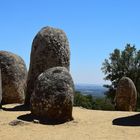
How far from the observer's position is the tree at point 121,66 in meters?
42.8

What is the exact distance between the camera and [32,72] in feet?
62.2

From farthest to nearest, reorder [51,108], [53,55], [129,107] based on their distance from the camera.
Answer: [129,107]
[53,55]
[51,108]

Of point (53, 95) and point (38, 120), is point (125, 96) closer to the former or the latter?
point (53, 95)

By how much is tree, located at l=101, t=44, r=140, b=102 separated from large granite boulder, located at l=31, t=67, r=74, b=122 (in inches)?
1103

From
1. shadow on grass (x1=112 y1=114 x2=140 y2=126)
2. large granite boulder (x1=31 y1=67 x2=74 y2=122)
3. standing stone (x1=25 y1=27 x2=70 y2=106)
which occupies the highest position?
standing stone (x1=25 y1=27 x2=70 y2=106)

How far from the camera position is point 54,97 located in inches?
563

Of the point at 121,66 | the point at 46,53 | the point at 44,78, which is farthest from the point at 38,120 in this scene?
the point at 121,66

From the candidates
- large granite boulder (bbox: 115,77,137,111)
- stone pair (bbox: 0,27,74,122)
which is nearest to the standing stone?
stone pair (bbox: 0,27,74,122)

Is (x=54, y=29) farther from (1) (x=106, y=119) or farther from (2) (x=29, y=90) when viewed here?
(1) (x=106, y=119)

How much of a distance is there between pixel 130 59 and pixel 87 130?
32492 millimetres

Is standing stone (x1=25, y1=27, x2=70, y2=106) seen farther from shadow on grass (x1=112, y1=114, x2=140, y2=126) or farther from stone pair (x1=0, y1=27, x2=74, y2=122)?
shadow on grass (x1=112, y1=114, x2=140, y2=126)

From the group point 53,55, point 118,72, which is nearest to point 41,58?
point 53,55

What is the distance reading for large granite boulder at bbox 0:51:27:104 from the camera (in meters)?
20.7

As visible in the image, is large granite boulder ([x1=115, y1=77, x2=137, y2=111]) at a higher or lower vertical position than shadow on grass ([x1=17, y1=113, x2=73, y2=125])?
higher
